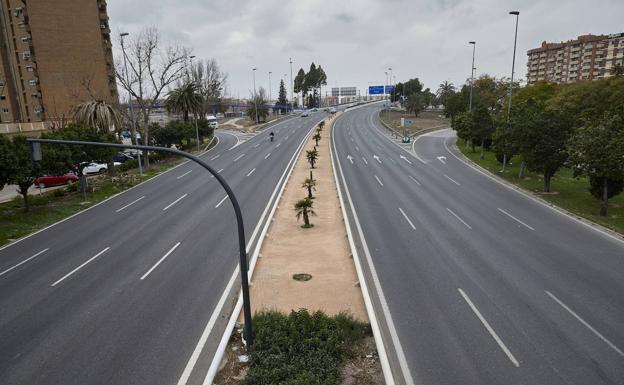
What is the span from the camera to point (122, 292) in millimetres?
13133

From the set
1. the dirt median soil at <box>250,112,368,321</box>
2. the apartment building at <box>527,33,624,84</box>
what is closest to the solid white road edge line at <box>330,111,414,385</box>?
the dirt median soil at <box>250,112,368,321</box>

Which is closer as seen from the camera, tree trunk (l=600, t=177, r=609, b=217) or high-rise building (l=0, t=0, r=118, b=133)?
tree trunk (l=600, t=177, r=609, b=217)

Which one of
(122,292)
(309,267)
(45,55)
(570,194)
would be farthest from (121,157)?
(570,194)

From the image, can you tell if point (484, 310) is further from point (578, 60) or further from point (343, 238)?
point (578, 60)

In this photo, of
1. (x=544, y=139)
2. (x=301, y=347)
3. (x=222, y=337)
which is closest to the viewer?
(x=301, y=347)

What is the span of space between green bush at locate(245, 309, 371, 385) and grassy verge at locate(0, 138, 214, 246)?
53.0ft

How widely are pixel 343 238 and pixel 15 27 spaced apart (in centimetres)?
6172

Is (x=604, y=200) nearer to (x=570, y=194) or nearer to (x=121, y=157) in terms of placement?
(x=570, y=194)

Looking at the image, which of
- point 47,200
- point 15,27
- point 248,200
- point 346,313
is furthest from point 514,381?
point 15,27

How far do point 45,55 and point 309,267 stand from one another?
60144mm

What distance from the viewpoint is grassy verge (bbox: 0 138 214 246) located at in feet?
69.3

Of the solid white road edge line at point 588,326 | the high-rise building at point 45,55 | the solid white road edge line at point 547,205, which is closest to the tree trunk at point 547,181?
the solid white road edge line at point 547,205

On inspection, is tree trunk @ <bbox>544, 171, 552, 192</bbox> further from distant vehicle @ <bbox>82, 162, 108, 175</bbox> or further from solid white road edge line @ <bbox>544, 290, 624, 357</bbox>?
distant vehicle @ <bbox>82, 162, 108, 175</bbox>

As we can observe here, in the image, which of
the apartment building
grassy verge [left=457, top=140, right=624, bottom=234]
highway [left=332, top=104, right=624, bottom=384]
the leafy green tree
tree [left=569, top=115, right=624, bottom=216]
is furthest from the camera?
the apartment building
